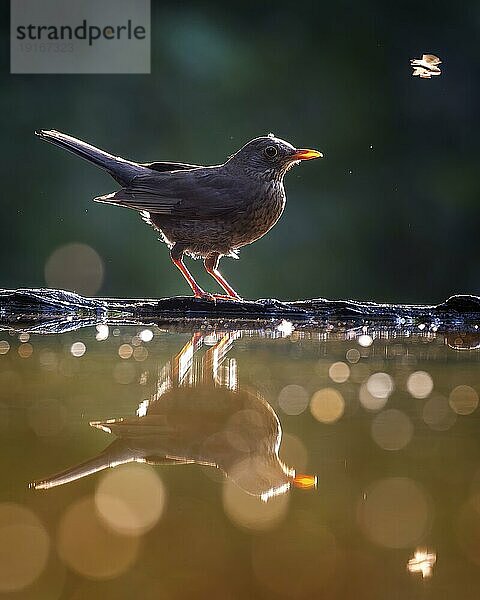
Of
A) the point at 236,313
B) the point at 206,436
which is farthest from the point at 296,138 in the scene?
the point at 206,436

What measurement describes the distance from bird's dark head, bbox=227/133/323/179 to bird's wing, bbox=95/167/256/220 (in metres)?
0.09

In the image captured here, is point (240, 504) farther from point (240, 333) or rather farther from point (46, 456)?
point (240, 333)

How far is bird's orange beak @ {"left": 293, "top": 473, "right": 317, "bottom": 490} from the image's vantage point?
0.80m

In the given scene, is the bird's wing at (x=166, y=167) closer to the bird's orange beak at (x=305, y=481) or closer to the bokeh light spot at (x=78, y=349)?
Result: the bokeh light spot at (x=78, y=349)

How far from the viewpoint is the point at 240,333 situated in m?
2.34

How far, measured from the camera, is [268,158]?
3311mm

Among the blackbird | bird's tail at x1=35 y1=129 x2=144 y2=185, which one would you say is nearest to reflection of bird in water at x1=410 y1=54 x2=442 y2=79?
the blackbird

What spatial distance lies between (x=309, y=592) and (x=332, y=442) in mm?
419

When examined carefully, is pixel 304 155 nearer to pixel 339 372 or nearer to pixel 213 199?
pixel 213 199

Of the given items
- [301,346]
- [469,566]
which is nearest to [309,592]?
[469,566]

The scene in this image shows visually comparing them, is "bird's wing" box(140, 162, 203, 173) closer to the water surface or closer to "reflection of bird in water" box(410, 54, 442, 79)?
"reflection of bird in water" box(410, 54, 442, 79)

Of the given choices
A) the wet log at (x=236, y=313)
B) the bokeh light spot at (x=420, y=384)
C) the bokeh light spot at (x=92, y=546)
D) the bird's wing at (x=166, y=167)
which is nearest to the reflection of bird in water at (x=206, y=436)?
the bokeh light spot at (x=92, y=546)

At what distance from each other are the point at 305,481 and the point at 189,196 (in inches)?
95.8

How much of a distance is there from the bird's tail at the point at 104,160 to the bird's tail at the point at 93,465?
8.11ft
